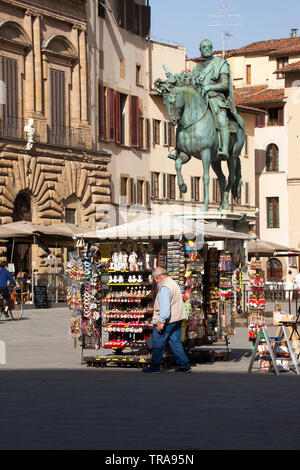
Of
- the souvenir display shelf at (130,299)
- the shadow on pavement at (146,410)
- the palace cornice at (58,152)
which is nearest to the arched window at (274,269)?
the palace cornice at (58,152)

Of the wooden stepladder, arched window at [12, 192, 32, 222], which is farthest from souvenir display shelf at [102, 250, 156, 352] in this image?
arched window at [12, 192, 32, 222]

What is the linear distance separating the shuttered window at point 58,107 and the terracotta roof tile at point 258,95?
79.6ft

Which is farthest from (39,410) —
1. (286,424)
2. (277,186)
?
(277,186)

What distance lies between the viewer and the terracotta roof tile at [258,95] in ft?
250

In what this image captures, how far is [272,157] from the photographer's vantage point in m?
77.0

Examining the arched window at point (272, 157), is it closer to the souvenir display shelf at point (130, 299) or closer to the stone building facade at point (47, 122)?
the stone building facade at point (47, 122)

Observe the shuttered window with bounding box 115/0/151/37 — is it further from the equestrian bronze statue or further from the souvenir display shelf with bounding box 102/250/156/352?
the souvenir display shelf with bounding box 102/250/156/352

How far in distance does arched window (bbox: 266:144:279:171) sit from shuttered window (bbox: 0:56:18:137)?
28.9m

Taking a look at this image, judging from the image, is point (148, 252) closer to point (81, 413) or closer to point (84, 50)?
point (81, 413)

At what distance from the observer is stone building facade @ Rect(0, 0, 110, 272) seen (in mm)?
49781

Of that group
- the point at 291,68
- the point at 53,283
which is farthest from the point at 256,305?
the point at 291,68

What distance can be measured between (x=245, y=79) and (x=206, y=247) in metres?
62.0

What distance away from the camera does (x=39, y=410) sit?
514 inches

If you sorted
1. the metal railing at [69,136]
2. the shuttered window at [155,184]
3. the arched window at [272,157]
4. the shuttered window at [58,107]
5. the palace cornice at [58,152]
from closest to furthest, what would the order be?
1. the palace cornice at [58,152]
2. the metal railing at [69,136]
3. the shuttered window at [58,107]
4. the shuttered window at [155,184]
5. the arched window at [272,157]
